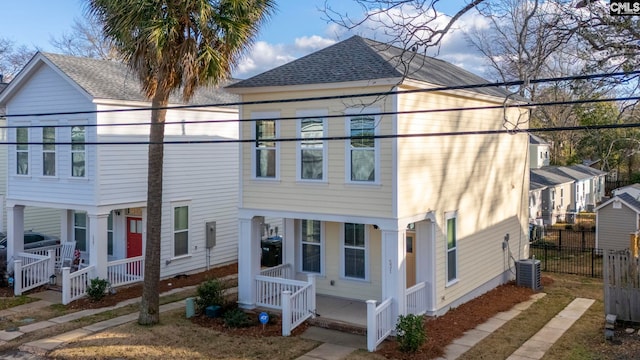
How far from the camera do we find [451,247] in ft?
49.9

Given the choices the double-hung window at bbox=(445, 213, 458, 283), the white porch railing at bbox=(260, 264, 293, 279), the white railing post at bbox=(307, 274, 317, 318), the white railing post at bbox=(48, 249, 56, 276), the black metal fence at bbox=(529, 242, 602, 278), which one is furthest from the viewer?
the black metal fence at bbox=(529, 242, 602, 278)

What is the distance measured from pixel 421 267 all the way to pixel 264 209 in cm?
432

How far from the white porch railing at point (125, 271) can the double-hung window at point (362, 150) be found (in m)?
8.68

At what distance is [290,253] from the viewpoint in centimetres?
1636

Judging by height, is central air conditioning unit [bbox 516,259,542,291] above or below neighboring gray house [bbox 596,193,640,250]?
below

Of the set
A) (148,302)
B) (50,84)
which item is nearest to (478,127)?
(148,302)

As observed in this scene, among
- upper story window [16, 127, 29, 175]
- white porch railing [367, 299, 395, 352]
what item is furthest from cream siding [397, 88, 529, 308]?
upper story window [16, 127, 29, 175]

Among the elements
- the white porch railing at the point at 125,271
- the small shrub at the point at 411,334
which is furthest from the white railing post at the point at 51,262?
the small shrub at the point at 411,334

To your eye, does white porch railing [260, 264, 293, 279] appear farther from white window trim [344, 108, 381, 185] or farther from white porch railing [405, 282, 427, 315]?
white porch railing [405, 282, 427, 315]

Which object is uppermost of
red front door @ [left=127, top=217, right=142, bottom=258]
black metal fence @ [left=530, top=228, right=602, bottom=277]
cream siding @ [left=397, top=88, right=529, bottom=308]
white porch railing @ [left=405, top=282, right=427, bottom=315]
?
cream siding @ [left=397, top=88, right=529, bottom=308]

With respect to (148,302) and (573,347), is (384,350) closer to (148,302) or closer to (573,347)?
(573,347)

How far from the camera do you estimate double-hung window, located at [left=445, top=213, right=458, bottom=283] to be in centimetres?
1502

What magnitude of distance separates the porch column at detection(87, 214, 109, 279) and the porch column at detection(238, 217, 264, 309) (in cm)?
498

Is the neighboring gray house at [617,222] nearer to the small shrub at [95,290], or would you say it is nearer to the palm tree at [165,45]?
the palm tree at [165,45]
